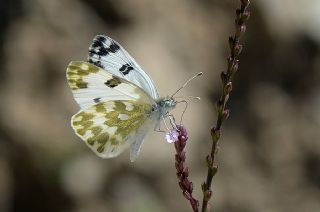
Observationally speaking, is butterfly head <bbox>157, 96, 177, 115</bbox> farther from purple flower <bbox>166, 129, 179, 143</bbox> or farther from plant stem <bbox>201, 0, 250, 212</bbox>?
plant stem <bbox>201, 0, 250, 212</bbox>

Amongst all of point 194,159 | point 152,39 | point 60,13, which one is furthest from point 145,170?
point 60,13

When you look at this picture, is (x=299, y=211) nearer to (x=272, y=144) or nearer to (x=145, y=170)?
(x=272, y=144)

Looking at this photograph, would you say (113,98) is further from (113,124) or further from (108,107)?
(113,124)

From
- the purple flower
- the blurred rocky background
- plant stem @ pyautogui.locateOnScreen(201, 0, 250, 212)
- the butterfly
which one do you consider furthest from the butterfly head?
the blurred rocky background

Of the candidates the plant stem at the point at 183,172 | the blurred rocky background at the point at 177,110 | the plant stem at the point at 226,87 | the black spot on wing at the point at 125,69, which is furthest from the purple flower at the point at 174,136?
the blurred rocky background at the point at 177,110

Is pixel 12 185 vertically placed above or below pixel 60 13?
below
